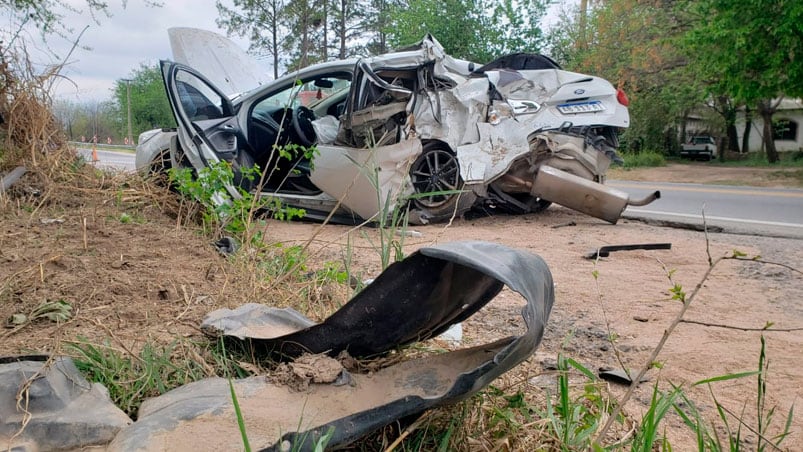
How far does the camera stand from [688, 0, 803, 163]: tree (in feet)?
41.8

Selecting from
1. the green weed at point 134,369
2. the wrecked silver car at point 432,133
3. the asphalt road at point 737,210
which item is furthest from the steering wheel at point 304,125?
the green weed at point 134,369

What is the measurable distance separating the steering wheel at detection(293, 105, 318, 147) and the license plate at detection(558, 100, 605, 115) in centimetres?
301

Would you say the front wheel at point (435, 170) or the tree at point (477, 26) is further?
the tree at point (477, 26)

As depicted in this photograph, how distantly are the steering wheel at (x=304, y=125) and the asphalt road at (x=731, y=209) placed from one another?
1917mm

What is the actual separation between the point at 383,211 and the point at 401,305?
0.95 meters

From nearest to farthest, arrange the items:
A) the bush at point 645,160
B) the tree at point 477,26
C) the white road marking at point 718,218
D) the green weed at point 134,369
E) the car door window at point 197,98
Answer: the green weed at point 134,369 < the car door window at point 197,98 < the white road marking at point 718,218 < the tree at point 477,26 < the bush at point 645,160

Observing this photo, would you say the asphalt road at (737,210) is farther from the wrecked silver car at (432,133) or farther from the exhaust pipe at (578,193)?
the wrecked silver car at (432,133)

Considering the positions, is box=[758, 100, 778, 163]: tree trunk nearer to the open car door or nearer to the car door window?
the open car door

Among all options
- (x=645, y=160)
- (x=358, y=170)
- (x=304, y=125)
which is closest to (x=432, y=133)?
(x=358, y=170)

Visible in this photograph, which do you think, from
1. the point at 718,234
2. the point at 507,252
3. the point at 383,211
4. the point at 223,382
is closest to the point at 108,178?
the point at 383,211

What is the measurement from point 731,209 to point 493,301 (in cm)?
686

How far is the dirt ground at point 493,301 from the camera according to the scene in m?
2.41

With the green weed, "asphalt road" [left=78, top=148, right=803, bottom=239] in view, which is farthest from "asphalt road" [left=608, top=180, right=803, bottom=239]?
the green weed

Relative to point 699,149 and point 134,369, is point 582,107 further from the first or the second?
point 699,149
